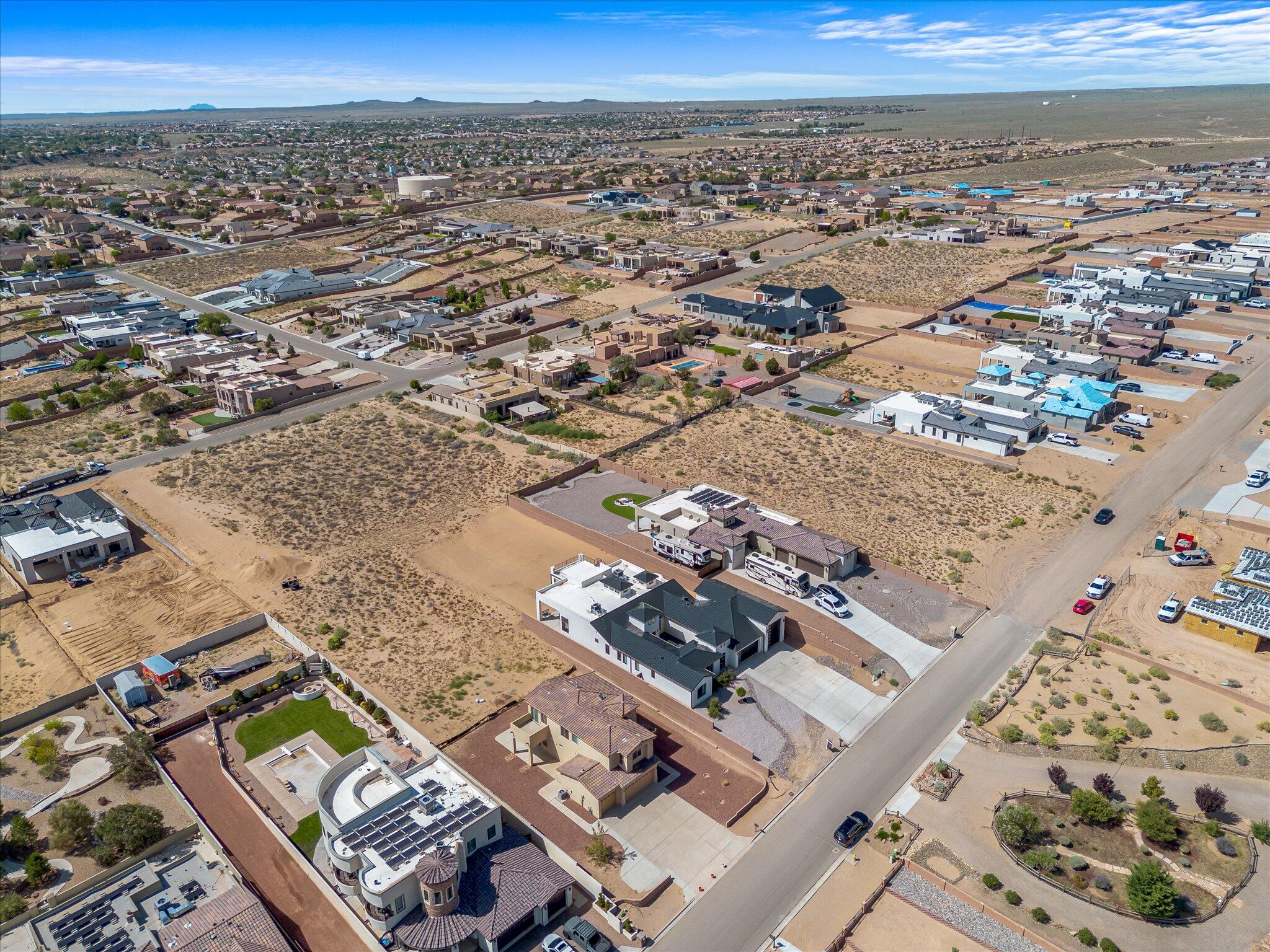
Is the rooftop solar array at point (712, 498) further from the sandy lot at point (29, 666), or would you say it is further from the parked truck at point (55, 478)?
the parked truck at point (55, 478)

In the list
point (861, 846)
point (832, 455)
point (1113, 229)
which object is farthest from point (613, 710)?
point (1113, 229)

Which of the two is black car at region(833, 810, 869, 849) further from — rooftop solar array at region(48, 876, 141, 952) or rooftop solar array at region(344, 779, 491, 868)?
rooftop solar array at region(48, 876, 141, 952)

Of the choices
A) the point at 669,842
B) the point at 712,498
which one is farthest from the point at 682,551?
the point at 669,842

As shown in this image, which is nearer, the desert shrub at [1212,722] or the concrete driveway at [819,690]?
the desert shrub at [1212,722]

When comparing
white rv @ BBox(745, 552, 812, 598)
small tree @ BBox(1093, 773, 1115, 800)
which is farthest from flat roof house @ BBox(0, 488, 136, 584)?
small tree @ BBox(1093, 773, 1115, 800)

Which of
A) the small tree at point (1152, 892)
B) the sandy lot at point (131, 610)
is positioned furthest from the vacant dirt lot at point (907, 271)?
the sandy lot at point (131, 610)

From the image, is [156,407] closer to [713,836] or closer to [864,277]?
[713,836]

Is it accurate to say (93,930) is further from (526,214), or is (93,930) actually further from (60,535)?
(526,214)
